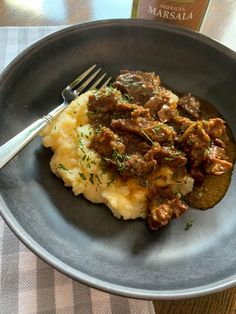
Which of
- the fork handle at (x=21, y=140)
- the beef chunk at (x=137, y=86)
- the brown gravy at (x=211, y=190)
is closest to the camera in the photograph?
the fork handle at (x=21, y=140)

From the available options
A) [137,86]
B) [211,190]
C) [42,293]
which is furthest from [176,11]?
[42,293]

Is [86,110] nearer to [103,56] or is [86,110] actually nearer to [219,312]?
[103,56]

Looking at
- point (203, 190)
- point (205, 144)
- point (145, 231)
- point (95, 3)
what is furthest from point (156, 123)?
point (95, 3)

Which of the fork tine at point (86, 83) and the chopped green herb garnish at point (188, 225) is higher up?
the fork tine at point (86, 83)

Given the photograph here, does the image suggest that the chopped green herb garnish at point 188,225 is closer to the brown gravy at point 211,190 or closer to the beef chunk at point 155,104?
the brown gravy at point 211,190

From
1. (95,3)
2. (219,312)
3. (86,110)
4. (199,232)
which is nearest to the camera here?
(219,312)

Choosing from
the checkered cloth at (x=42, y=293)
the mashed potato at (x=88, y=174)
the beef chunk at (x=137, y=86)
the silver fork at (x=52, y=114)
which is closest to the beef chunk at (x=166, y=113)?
the beef chunk at (x=137, y=86)
